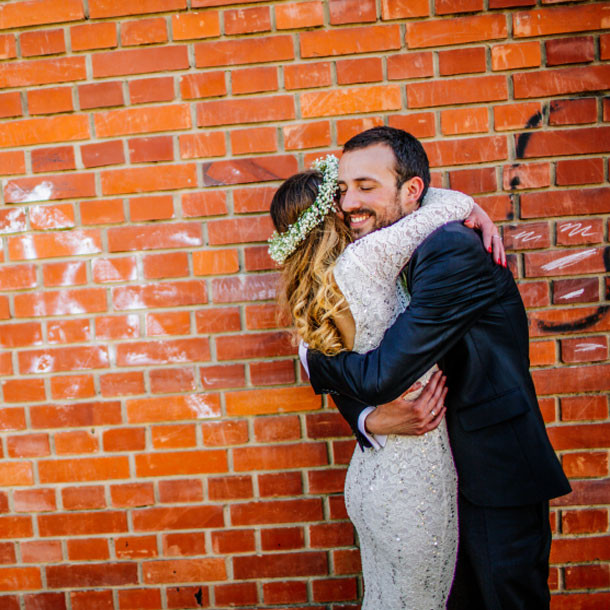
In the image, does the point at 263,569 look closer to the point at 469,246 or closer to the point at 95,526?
the point at 95,526

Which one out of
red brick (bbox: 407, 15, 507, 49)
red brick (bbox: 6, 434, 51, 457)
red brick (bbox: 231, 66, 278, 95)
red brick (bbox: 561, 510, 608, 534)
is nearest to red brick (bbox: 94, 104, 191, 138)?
red brick (bbox: 231, 66, 278, 95)

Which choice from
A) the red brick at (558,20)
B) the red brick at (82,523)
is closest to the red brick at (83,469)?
the red brick at (82,523)

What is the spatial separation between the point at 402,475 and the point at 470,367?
0.40m

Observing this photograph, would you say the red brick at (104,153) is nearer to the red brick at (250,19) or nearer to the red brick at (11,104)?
the red brick at (11,104)

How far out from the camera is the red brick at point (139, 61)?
6.78ft

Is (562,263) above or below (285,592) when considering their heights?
above

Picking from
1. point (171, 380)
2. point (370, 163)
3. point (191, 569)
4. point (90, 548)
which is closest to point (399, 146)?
point (370, 163)

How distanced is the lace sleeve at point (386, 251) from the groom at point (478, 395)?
6cm

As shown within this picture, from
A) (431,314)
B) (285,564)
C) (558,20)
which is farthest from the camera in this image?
(285,564)

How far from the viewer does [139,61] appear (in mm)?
2076

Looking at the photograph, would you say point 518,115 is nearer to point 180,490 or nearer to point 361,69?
point 361,69

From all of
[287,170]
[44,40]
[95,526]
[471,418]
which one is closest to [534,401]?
[471,418]

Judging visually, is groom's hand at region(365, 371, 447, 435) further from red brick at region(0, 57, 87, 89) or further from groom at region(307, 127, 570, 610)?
red brick at region(0, 57, 87, 89)

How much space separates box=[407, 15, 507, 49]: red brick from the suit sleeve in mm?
946
